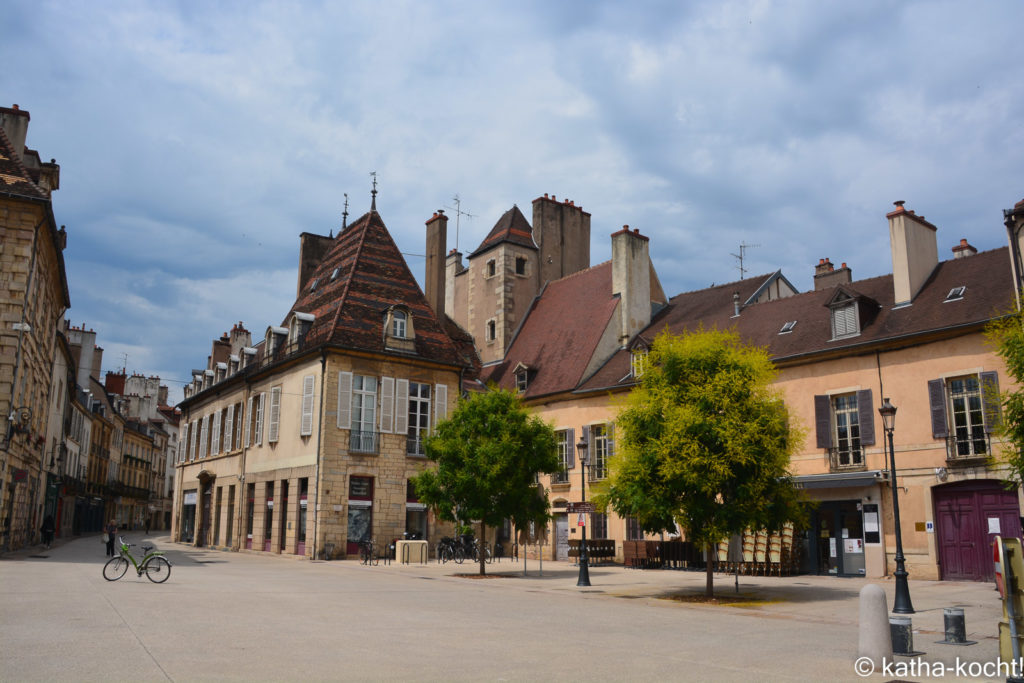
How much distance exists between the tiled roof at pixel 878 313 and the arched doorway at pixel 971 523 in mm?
3956

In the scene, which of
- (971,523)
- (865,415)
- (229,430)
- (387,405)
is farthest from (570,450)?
(229,430)

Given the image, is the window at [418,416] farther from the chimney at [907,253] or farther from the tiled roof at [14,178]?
the chimney at [907,253]

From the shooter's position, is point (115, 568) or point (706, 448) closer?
point (706, 448)

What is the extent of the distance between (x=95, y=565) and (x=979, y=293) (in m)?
24.7

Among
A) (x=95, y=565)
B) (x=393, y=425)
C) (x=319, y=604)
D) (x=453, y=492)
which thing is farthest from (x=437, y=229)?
(x=319, y=604)

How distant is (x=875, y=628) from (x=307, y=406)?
923 inches

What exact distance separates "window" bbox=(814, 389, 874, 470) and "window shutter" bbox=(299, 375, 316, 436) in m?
16.6

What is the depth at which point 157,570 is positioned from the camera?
56.0 feet

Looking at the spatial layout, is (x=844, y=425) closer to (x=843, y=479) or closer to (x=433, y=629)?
(x=843, y=479)

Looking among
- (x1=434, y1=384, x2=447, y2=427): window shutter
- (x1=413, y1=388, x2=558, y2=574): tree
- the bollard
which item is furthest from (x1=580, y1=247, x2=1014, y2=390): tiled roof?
the bollard

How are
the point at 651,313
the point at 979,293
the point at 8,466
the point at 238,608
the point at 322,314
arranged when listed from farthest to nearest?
the point at 651,313 → the point at 322,314 → the point at 8,466 → the point at 979,293 → the point at 238,608

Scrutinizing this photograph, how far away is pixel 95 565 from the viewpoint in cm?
2247

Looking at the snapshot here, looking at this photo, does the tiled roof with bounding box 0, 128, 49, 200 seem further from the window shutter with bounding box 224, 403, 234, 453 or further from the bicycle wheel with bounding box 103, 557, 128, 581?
the window shutter with bounding box 224, 403, 234, 453

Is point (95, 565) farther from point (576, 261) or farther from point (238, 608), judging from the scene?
point (576, 261)
